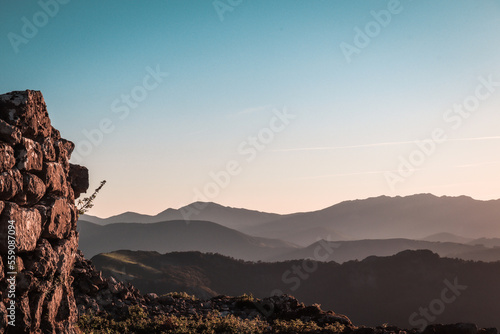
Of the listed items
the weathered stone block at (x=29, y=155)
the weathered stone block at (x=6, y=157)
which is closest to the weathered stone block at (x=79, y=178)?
the weathered stone block at (x=29, y=155)

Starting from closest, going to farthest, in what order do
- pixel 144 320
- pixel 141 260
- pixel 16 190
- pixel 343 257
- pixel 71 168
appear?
pixel 16 190 < pixel 71 168 < pixel 144 320 < pixel 141 260 < pixel 343 257

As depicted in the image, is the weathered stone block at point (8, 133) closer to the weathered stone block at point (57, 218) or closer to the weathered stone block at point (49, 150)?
the weathered stone block at point (49, 150)

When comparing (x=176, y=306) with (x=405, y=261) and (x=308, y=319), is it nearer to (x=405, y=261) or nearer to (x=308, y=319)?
(x=308, y=319)

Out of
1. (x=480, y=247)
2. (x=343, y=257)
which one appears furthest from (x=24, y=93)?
(x=343, y=257)

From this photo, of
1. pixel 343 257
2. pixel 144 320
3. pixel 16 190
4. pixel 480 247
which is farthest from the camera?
pixel 343 257

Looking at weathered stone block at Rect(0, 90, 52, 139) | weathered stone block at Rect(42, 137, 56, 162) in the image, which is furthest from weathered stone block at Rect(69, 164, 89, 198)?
weathered stone block at Rect(0, 90, 52, 139)

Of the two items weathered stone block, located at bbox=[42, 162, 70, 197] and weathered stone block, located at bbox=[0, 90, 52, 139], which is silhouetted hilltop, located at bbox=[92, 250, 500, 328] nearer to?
weathered stone block, located at bbox=[42, 162, 70, 197]

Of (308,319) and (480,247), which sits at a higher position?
(480,247)

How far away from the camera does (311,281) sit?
60.1 meters

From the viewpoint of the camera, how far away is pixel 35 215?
6.67m

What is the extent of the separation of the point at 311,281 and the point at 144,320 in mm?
50549

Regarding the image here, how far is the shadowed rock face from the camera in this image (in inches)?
241

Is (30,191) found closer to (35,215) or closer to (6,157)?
(35,215)

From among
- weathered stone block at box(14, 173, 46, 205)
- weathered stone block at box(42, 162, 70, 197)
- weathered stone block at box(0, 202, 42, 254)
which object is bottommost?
weathered stone block at box(0, 202, 42, 254)
